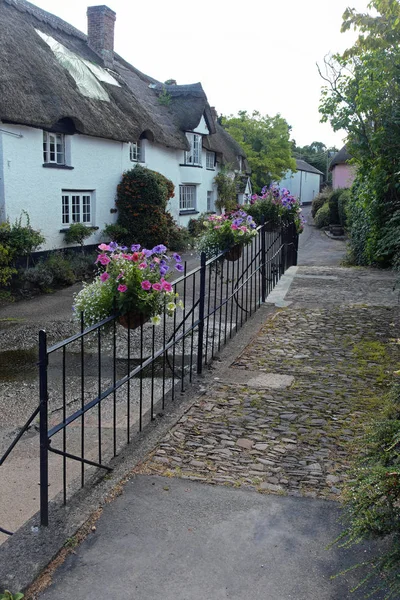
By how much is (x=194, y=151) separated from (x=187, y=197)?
2.19 m

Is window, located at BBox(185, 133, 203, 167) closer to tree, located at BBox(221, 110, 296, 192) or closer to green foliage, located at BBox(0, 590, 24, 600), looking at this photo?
tree, located at BBox(221, 110, 296, 192)

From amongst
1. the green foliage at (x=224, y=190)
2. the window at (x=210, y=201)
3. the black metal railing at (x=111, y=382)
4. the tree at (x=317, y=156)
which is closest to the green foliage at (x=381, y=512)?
the black metal railing at (x=111, y=382)

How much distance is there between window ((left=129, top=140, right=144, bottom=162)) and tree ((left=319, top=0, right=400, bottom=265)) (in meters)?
9.01

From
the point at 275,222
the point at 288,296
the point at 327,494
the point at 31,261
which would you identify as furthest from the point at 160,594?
the point at 31,261

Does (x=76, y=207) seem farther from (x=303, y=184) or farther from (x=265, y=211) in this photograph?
(x=303, y=184)

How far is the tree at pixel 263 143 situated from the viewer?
48.3 metres

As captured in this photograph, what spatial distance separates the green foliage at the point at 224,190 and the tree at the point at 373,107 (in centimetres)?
1665

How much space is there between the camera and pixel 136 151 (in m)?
21.0

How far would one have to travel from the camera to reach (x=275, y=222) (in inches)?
422

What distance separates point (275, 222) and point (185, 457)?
23.5 ft

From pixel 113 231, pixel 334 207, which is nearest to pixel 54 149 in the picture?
pixel 113 231

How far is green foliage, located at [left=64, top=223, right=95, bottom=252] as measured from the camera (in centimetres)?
1634

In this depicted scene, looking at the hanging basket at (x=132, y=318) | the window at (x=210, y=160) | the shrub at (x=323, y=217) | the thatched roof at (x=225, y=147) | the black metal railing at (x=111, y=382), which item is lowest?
the black metal railing at (x=111, y=382)

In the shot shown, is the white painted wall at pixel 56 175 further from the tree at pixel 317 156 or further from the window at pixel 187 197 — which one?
the tree at pixel 317 156
